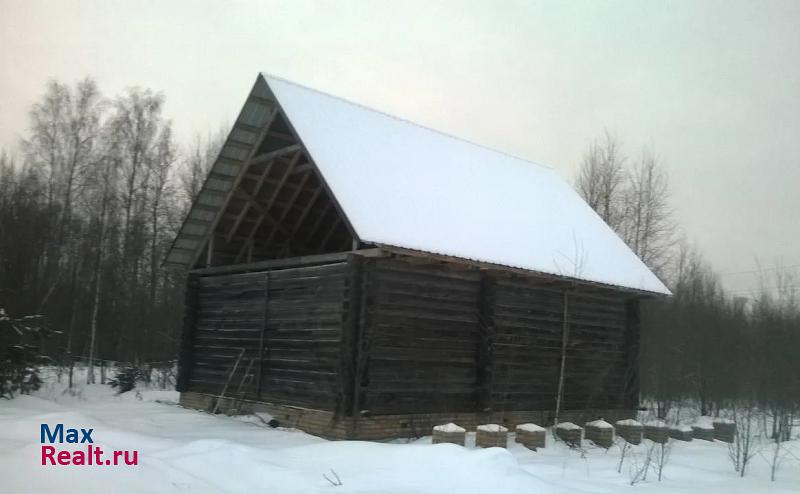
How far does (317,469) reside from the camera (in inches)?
375

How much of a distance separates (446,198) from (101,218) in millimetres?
20234

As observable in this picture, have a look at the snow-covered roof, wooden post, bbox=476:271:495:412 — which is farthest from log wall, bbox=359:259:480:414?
the snow-covered roof

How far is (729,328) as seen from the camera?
32938 mm

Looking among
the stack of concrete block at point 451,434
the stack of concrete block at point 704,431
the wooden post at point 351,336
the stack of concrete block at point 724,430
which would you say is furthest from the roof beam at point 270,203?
the stack of concrete block at point 724,430

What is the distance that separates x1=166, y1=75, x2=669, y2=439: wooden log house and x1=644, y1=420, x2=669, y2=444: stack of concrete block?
1530 millimetres

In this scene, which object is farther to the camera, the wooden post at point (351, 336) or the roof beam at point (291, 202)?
the roof beam at point (291, 202)

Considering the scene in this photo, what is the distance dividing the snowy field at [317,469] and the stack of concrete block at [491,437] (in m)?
0.53

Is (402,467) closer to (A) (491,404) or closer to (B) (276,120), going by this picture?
(A) (491,404)

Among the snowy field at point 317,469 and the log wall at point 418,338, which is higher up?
the log wall at point 418,338

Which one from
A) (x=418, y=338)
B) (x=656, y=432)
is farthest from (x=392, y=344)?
(x=656, y=432)

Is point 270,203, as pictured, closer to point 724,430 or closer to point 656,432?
point 656,432

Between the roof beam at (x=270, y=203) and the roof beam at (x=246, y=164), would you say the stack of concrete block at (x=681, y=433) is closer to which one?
the roof beam at (x=270, y=203)

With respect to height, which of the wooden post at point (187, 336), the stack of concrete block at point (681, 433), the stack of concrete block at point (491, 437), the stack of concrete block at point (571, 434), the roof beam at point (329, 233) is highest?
the roof beam at point (329, 233)

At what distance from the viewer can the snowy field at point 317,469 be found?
23.3 feet
